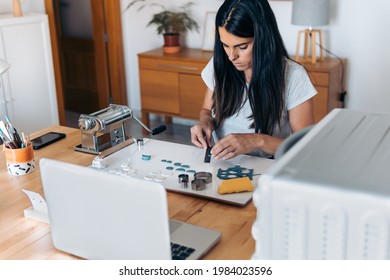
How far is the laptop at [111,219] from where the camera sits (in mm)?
1146

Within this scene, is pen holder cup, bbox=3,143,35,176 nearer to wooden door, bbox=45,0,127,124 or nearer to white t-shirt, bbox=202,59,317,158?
white t-shirt, bbox=202,59,317,158

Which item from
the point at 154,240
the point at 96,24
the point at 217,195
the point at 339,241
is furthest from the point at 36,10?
the point at 339,241

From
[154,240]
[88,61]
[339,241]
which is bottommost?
[88,61]

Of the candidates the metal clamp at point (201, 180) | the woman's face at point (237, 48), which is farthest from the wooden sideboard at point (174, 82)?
the metal clamp at point (201, 180)

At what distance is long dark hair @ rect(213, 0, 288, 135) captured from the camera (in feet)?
6.50

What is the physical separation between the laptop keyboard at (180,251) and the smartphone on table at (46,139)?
99 cm

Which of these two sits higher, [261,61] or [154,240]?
[261,61]

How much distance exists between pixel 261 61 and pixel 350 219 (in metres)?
1.25

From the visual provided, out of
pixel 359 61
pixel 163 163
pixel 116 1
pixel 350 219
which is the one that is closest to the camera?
pixel 350 219

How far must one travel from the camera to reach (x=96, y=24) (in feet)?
16.2

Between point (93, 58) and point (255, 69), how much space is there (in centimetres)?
334

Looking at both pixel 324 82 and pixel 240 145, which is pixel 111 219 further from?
pixel 324 82

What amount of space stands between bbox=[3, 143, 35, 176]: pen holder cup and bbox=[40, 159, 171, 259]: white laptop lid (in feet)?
1.80

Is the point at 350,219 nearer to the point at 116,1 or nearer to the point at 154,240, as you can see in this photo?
the point at 154,240
